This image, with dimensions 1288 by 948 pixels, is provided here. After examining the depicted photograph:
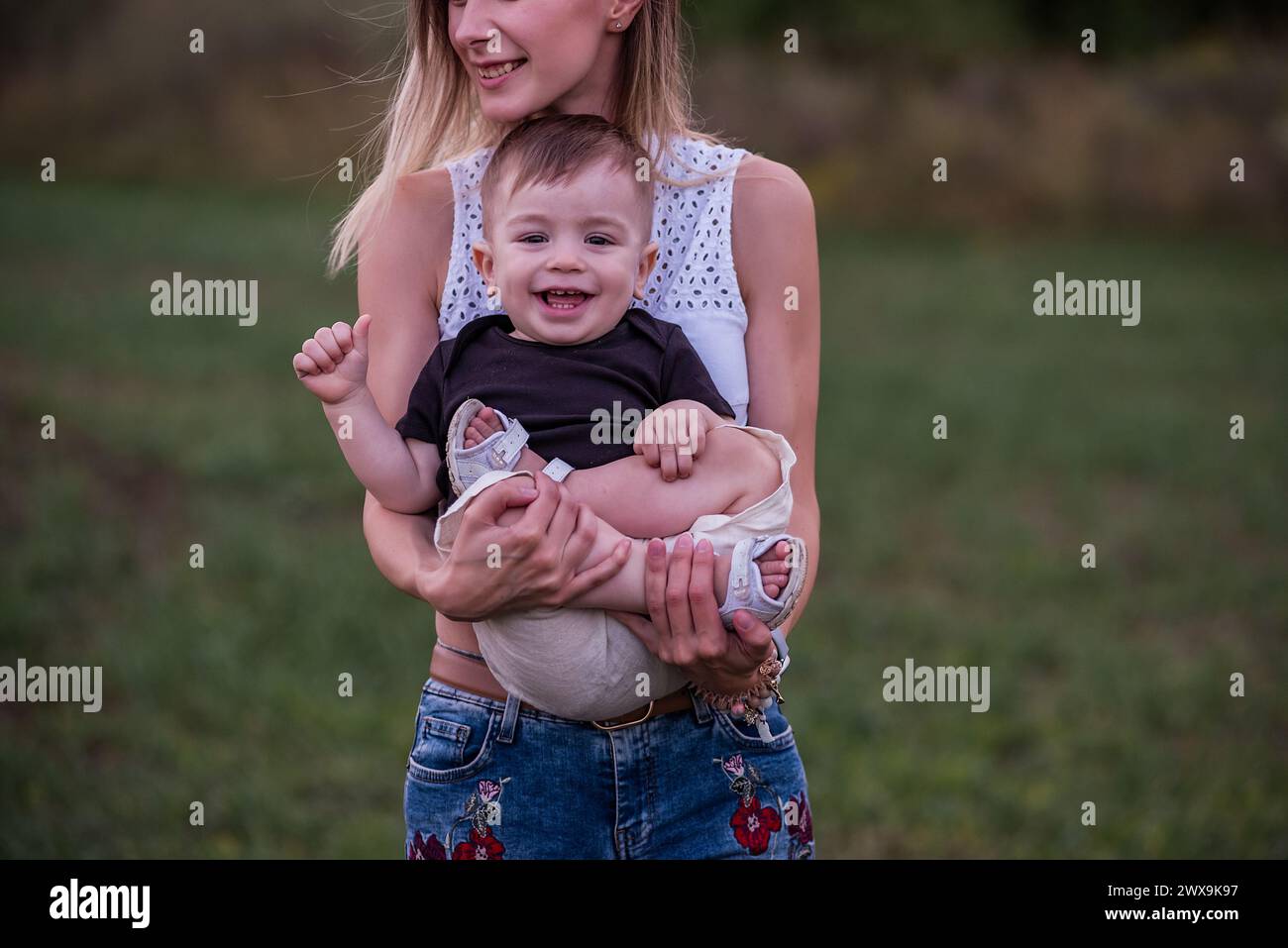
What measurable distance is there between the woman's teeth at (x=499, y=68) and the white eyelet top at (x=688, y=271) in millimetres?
177

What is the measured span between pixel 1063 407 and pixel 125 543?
7.16 metres

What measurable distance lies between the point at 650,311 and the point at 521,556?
0.59 meters

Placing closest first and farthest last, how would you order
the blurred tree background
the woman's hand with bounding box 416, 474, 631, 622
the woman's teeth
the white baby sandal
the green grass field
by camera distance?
the woman's hand with bounding box 416, 474, 631, 622 < the white baby sandal < the woman's teeth < the green grass field < the blurred tree background

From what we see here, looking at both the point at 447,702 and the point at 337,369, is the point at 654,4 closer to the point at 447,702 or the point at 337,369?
the point at 337,369

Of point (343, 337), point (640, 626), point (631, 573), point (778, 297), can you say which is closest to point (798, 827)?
point (640, 626)

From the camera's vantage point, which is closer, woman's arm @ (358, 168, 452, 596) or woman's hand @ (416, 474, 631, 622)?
woman's hand @ (416, 474, 631, 622)

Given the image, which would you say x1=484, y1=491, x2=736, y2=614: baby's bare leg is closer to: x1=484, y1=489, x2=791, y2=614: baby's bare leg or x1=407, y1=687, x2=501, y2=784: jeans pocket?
x1=484, y1=489, x2=791, y2=614: baby's bare leg

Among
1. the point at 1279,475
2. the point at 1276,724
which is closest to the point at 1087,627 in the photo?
the point at 1276,724

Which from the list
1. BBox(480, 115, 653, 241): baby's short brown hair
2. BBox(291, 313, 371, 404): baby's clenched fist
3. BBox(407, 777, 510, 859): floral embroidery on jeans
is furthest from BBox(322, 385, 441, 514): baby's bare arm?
BBox(407, 777, 510, 859): floral embroidery on jeans

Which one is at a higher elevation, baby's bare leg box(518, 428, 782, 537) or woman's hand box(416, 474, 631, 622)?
baby's bare leg box(518, 428, 782, 537)

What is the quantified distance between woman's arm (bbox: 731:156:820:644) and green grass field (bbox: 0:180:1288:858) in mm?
3241

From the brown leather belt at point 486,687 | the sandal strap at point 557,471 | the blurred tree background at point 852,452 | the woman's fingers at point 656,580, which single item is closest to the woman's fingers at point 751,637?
the woman's fingers at point 656,580

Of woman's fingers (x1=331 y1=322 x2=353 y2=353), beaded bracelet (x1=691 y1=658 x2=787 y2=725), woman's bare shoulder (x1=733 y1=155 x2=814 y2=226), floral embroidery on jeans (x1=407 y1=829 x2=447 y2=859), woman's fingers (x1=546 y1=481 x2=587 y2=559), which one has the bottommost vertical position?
floral embroidery on jeans (x1=407 y1=829 x2=447 y2=859)

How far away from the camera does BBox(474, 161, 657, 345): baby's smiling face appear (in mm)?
2367
